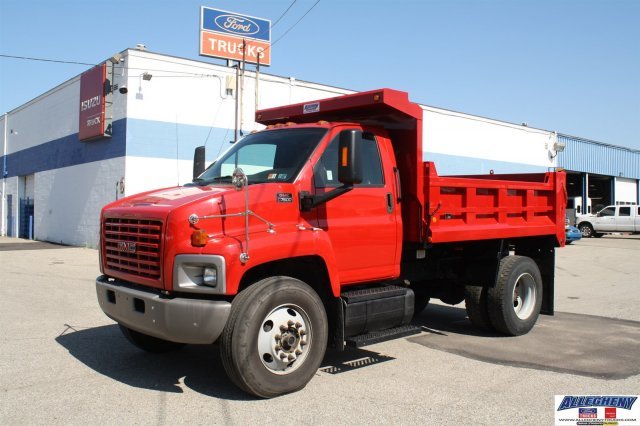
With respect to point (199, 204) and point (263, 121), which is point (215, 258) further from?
point (263, 121)

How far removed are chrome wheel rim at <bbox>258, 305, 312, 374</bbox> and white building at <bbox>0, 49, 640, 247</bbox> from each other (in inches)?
645

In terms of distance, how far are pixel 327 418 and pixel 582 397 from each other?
229cm

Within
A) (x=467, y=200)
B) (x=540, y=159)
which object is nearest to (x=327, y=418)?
(x=467, y=200)

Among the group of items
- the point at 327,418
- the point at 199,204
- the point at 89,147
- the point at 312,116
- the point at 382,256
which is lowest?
the point at 327,418

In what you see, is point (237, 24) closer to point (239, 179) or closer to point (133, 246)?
point (133, 246)

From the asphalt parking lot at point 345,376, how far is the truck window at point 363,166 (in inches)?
75.5

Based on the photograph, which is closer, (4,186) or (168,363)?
(168,363)

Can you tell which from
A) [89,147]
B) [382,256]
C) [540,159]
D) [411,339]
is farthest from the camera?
[540,159]

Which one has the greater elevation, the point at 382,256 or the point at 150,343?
the point at 382,256

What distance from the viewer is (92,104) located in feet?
73.5

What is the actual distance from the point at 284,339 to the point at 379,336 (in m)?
1.11

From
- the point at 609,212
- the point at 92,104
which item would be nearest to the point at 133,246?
the point at 92,104

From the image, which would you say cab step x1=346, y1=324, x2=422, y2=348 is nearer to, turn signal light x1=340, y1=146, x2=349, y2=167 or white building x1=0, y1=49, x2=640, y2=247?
turn signal light x1=340, y1=146, x2=349, y2=167

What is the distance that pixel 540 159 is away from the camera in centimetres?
3797
